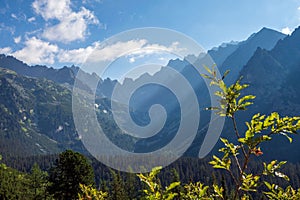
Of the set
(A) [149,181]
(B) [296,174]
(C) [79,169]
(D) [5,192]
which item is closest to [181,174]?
(B) [296,174]

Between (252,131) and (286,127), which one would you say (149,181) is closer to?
(252,131)

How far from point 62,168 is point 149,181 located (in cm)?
3355

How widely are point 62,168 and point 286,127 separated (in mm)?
34964

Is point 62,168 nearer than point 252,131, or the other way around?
point 252,131

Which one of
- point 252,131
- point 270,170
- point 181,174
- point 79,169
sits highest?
point 181,174

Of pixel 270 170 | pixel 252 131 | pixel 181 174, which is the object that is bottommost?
pixel 270 170

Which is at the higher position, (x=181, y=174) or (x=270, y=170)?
(x=181, y=174)

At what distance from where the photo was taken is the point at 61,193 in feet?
114

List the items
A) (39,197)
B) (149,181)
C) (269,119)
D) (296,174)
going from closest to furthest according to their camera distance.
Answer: (269,119) < (149,181) < (39,197) < (296,174)

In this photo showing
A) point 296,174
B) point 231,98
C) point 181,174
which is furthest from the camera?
point 181,174

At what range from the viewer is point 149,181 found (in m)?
4.21

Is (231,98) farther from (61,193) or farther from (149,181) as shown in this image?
(61,193)

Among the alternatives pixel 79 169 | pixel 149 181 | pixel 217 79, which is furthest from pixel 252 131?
pixel 79 169

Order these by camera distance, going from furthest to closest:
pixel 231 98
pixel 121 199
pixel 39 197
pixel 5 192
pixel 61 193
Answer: pixel 121 199
pixel 39 197
pixel 5 192
pixel 61 193
pixel 231 98
